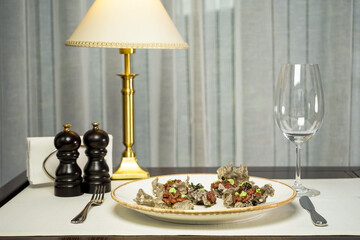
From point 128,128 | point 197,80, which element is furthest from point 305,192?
point 197,80

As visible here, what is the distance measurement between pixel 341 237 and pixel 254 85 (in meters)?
1.36

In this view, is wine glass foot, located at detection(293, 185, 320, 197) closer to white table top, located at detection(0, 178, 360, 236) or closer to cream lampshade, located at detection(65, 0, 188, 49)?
white table top, located at detection(0, 178, 360, 236)

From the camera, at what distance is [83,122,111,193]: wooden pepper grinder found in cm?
103

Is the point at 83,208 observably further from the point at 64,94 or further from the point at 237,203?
the point at 64,94

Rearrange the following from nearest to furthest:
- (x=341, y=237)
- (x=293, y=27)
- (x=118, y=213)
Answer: (x=341, y=237) → (x=118, y=213) → (x=293, y=27)

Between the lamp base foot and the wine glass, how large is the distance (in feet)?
1.15

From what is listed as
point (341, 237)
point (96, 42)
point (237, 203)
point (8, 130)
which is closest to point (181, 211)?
point (237, 203)

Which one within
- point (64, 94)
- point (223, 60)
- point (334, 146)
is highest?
point (223, 60)

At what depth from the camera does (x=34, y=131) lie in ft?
6.93

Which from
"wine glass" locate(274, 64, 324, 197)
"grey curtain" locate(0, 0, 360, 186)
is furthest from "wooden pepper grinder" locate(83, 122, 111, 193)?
"grey curtain" locate(0, 0, 360, 186)

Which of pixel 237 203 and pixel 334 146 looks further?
pixel 334 146

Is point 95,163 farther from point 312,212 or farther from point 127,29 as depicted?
point 312,212

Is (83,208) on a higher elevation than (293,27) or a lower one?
lower

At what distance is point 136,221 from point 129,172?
36 cm
